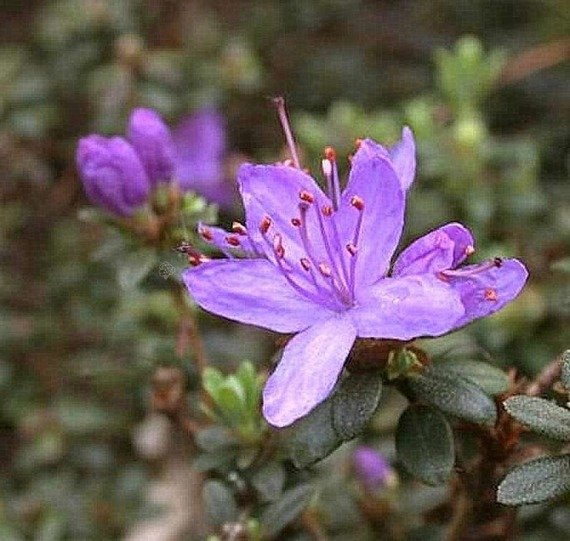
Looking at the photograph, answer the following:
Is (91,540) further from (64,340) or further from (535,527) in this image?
(535,527)

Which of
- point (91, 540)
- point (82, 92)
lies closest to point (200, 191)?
point (82, 92)

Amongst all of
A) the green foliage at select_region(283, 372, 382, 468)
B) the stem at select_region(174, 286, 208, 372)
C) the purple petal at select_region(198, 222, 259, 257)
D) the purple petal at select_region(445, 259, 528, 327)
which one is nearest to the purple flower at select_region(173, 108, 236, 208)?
the stem at select_region(174, 286, 208, 372)

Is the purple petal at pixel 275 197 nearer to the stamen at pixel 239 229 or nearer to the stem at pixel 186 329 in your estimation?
the stamen at pixel 239 229

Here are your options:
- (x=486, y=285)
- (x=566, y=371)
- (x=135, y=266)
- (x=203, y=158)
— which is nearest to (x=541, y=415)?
(x=566, y=371)

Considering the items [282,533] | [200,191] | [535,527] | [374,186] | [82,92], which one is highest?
[374,186]

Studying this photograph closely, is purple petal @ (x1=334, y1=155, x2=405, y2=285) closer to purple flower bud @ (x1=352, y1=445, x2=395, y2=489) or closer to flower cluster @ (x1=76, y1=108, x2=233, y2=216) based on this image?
flower cluster @ (x1=76, y1=108, x2=233, y2=216)
